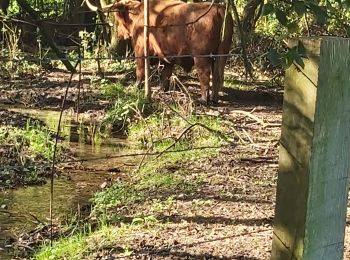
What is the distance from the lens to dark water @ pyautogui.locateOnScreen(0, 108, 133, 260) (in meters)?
5.68

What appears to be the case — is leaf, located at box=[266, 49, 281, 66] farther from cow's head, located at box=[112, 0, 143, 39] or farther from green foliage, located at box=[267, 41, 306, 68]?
Result: cow's head, located at box=[112, 0, 143, 39]

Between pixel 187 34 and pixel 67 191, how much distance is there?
4.56 metres

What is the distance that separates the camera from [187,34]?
10.6 m

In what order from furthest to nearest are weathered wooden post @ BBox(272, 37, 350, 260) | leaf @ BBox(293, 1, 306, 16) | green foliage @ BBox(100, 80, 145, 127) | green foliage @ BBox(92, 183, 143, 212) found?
green foliage @ BBox(100, 80, 145, 127)
green foliage @ BBox(92, 183, 143, 212)
weathered wooden post @ BBox(272, 37, 350, 260)
leaf @ BBox(293, 1, 306, 16)

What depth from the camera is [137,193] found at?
5770 millimetres

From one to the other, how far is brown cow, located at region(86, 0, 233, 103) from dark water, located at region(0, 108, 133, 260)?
1882 mm

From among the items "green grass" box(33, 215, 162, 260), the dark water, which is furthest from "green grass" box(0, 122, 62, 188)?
"green grass" box(33, 215, 162, 260)

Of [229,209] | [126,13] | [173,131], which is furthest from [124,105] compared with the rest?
[229,209]

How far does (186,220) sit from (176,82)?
4.67 metres

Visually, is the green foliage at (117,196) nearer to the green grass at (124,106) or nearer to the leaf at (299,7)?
the green grass at (124,106)

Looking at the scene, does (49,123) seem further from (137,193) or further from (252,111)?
(137,193)

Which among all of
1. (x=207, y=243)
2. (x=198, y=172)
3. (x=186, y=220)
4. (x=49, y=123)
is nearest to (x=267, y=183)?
(x=198, y=172)

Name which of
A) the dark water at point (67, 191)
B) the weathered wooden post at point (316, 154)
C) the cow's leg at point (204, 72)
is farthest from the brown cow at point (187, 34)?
the weathered wooden post at point (316, 154)

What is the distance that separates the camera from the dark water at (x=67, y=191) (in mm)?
5679
